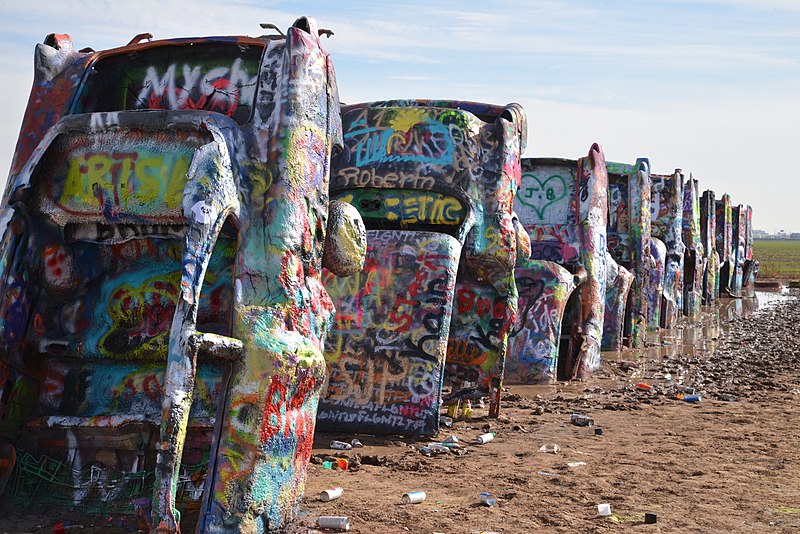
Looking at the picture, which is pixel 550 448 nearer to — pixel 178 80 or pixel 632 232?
pixel 178 80

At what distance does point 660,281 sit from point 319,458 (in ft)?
44.3

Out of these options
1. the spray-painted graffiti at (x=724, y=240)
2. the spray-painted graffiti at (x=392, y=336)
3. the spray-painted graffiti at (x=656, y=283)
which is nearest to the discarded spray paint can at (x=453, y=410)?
the spray-painted graffiti at (x=392, y=336)

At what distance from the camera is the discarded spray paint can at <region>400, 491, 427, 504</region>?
6031 mm

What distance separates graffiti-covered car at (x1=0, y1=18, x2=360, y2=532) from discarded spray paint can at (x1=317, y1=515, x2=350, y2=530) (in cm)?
22

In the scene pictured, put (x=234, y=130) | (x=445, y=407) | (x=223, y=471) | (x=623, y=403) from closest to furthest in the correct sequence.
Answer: (x=223, y=471), (x=234, y=130), (x=445, y=407), (x=623, y=403)

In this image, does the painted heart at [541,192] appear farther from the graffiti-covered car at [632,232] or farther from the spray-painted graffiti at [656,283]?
the spray-painted graffiti at [656,283]

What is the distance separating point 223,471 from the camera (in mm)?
4727

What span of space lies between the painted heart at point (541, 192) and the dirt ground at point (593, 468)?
2.74m

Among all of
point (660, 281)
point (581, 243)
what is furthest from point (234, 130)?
point (660, 281)

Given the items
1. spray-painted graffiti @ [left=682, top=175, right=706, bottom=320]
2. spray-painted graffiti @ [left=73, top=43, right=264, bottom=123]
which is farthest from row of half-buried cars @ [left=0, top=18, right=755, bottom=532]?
spray-painted graffiti @ [left=682, top=175, right=706, bottom=320]

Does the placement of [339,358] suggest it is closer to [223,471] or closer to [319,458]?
[319,458]

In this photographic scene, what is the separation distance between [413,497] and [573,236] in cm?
750

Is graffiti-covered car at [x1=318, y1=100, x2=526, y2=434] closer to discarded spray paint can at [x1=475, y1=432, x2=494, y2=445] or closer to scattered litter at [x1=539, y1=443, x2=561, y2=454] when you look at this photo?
discarded spray paint can at [x1=475, y1=432, x2=494, y2=445]

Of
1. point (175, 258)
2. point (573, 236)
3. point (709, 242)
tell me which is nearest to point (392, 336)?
point (175, 258)
